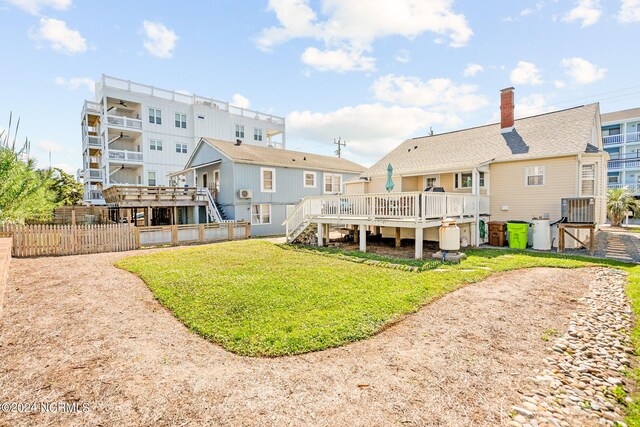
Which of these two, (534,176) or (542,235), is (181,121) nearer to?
(534,176)

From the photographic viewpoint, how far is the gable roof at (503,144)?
42.3 ft

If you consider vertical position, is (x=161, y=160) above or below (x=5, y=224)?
above

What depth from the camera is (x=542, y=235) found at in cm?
1179

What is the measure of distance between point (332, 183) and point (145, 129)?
18133mm

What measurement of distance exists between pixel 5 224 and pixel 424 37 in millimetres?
18056

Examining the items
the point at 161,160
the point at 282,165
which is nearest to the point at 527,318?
the point at 282,165

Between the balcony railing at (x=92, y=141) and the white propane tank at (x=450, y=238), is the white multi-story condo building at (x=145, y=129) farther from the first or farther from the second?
the white propane tank at (x=450, y=238)

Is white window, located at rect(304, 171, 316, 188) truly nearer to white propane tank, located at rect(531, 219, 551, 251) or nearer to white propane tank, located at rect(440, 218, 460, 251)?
white propane tank, located at rect(440, 218, 460, 251)

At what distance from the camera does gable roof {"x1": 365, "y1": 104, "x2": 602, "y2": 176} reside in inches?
507

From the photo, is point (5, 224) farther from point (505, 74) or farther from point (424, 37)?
point (505, 74)

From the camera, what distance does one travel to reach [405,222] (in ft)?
33.6

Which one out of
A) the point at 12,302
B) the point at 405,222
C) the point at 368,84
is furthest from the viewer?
the point at 368,84

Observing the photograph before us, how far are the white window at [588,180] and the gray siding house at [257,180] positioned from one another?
15.5 meters

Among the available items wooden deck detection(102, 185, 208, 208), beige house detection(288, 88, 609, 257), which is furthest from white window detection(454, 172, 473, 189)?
wooden deck detection(102, 185, 208, 208)
